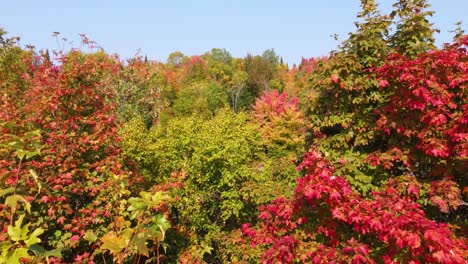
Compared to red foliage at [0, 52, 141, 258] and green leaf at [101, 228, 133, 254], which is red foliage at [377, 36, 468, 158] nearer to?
green leaf at [101, 228, 133, 254]

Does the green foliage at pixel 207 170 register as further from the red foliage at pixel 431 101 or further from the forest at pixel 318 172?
the red foliage at pixel 431 101

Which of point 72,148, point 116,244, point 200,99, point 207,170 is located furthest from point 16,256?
point 200,99

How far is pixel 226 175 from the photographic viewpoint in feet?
33.4

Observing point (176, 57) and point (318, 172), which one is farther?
point (176, 57)

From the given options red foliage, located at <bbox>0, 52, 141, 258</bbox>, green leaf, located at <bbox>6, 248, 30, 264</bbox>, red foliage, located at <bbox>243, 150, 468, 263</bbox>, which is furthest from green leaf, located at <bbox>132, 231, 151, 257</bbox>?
red foliage, located at <bbox>0, 52, 141, 258</bbox>

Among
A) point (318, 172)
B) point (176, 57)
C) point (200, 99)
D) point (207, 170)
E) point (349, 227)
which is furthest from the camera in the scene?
point (176, 57)

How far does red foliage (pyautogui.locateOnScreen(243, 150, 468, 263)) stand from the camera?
3.60 meters

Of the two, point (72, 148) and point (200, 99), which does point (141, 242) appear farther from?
point (200, 99)

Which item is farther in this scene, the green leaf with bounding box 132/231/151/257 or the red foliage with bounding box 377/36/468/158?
the red foliage with bounding box 377/36/468/158

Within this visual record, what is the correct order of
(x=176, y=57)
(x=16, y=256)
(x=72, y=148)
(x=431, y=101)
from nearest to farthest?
1. (x=16, y=256)
2. (x=431, y=101)
3. (x=72, y=148)
4. (x=176, y=57)

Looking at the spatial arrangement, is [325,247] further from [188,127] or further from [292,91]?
[292,91]

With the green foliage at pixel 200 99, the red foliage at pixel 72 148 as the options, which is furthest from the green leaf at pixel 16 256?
the green foliage at pixel 200 99

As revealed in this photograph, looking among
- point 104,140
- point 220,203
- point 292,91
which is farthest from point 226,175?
point 292,91

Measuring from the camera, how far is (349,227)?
16.4 feet
